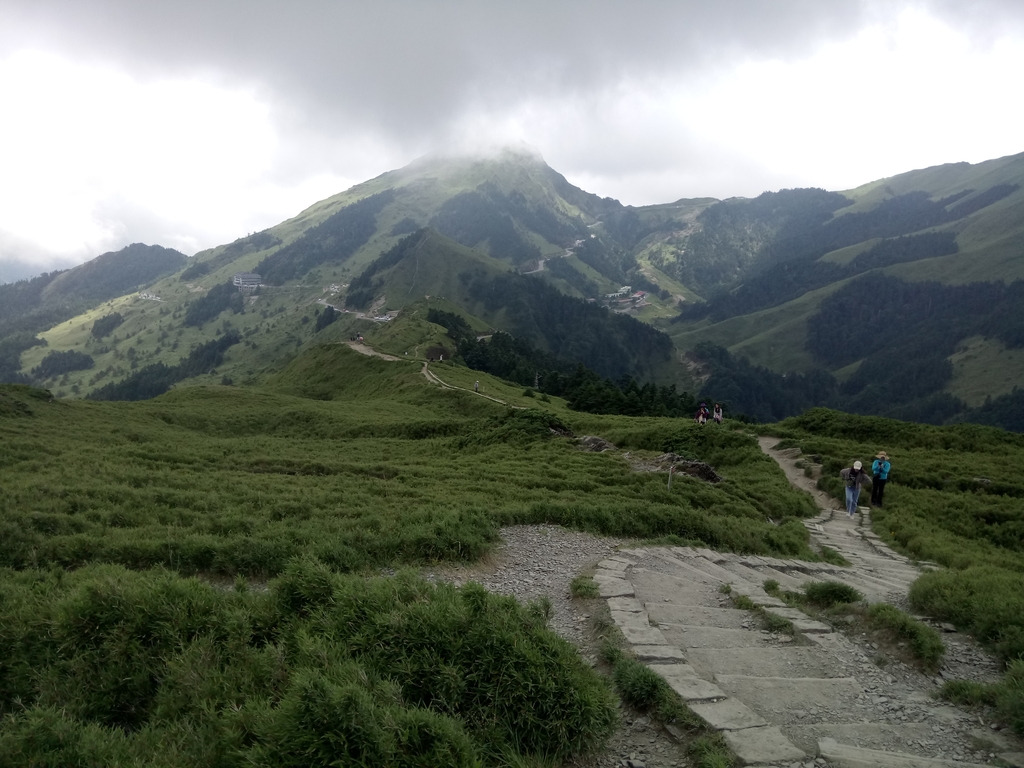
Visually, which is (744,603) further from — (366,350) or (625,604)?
(366,350)

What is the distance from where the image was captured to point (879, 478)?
85.3 ft

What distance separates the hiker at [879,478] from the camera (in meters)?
25.9

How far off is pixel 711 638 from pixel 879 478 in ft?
67.1

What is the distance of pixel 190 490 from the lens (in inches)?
746

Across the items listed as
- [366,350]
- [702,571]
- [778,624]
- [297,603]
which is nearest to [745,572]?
[702,571]

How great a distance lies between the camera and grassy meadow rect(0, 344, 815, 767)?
19.8ft

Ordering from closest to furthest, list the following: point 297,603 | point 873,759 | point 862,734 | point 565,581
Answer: point 873,759
point 862,734
point 297,603
point 565,581

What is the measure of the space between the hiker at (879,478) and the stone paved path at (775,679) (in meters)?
12.7

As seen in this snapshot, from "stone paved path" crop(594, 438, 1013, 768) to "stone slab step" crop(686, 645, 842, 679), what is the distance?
0.06 feet

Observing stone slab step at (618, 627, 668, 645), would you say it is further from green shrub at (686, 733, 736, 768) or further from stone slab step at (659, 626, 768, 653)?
green shrub at (686, 733, 736, 768)

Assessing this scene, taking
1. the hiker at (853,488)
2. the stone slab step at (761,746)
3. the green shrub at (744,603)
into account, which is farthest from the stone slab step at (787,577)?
the hiker at (853,488)

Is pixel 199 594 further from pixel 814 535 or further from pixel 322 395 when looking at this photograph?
pixel 322 395

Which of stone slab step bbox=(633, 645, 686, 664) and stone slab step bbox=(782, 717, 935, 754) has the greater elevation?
stone slab step bbox=(633, 645, 686, 664)

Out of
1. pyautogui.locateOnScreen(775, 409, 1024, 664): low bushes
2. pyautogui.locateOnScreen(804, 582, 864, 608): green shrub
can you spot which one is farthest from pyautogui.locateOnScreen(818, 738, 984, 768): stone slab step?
pyautogui.locateOnScreen(804, 582, 864, 608): green shrub
